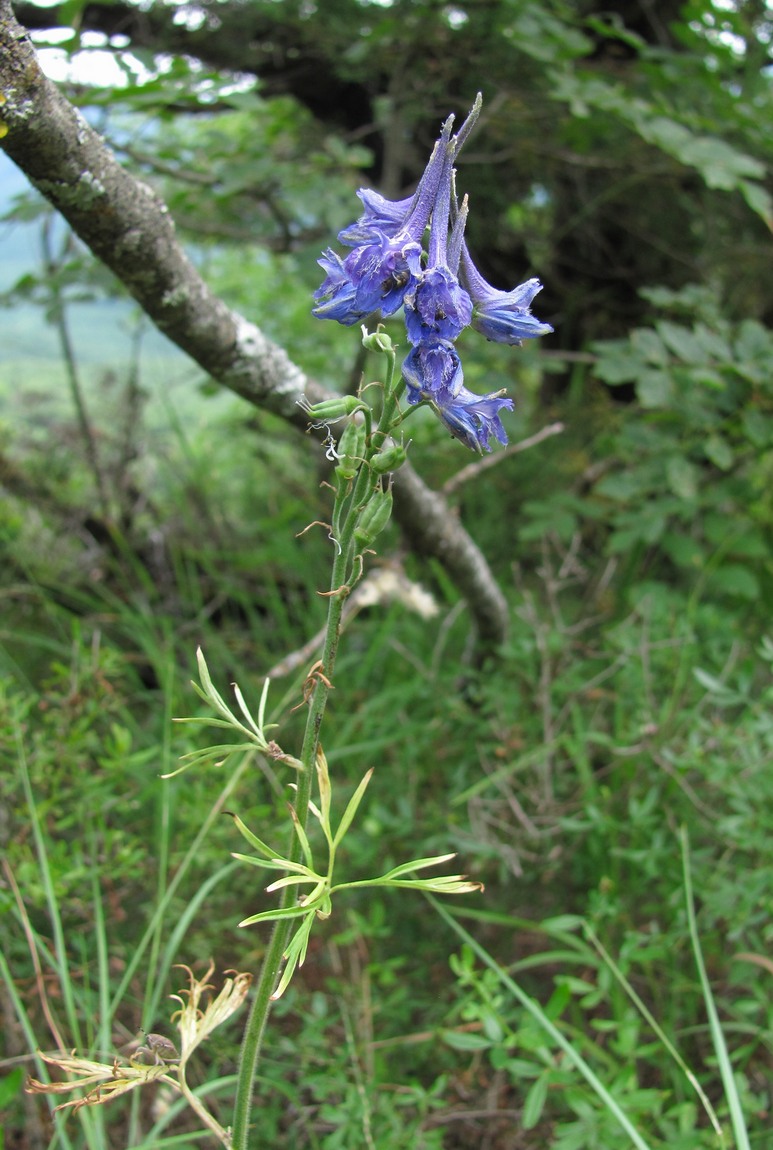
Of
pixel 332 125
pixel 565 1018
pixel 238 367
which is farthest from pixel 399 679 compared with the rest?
pixel 332 125

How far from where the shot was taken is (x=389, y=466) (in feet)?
→ 3.07

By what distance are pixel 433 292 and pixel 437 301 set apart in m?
0.01

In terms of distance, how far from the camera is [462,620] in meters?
3.08

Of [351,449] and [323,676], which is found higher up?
[351,449]

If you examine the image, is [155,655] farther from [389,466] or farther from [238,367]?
[389,466]

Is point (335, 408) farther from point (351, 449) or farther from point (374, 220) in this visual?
point (374, 220)

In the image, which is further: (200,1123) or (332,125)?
(332,125)

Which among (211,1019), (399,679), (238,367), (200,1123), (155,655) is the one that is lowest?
(200,1123)

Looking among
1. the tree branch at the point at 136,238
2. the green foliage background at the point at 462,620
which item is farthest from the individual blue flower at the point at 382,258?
the green foliage background at the point at 462,620

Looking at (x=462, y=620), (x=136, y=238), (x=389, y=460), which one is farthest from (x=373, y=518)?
(x=462, y=620)

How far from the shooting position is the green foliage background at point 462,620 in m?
1.80

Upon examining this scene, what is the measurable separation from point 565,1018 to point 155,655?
1.41 m

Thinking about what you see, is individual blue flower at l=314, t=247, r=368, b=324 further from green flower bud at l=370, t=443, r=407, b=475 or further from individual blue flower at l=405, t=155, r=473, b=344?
green flower bud at l=370, t=443, r=407, b=475

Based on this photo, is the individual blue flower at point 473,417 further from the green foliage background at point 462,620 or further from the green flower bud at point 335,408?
the green foliage background at point 462,620
